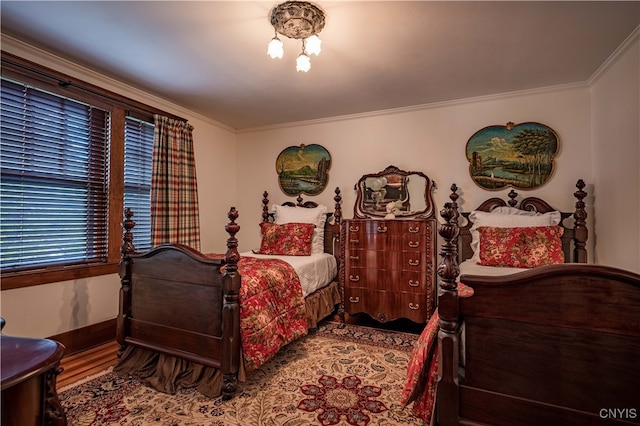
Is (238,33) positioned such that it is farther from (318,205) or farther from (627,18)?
(627,18)

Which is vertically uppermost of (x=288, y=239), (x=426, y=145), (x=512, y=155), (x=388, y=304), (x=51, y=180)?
(x=426, y=145)

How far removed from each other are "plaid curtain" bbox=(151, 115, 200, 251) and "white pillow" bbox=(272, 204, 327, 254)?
→ 1.04 metres

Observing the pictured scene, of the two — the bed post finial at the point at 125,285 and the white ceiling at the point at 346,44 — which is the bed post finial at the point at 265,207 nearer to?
the white ceiling at the point at 346,44

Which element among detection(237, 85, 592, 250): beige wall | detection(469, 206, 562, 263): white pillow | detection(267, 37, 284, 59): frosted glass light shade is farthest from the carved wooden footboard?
detection(469, 206, 562, 263): white pillow

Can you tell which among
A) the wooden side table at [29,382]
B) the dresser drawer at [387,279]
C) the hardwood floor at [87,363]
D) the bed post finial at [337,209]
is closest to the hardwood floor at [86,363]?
the hardwood floor at [87,363]

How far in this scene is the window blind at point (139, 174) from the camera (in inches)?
124

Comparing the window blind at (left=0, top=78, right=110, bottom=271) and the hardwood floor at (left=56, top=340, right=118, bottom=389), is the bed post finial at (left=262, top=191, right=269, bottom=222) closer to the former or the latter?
the window blind at (left=0, top=78, right=110, bottom=271)

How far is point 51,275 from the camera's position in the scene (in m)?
2.47

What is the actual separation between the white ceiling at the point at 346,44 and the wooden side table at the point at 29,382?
1947 mm

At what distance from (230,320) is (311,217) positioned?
2034 millimetres

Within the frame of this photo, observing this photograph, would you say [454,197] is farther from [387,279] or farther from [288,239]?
[288,239]

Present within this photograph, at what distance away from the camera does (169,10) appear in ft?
6.41

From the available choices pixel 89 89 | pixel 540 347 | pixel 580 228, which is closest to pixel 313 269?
pixel 540 347

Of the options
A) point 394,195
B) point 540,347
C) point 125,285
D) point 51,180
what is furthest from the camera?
point 394,195
